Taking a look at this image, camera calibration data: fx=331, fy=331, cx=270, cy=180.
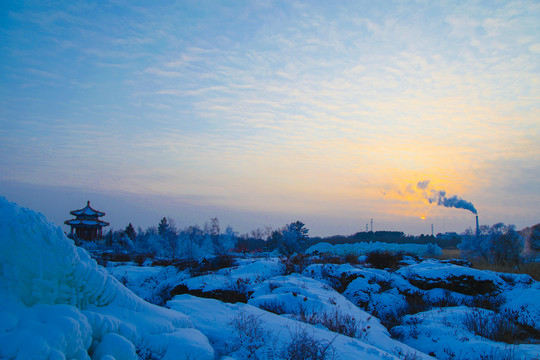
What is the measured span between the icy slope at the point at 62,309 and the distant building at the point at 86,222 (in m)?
54.1

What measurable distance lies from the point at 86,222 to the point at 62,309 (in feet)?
182

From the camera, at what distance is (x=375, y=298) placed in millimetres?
11531

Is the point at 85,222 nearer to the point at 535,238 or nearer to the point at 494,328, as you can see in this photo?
the point at 494,328

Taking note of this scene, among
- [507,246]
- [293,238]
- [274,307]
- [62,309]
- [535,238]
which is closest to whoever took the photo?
[62,309]

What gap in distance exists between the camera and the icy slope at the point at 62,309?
298cm

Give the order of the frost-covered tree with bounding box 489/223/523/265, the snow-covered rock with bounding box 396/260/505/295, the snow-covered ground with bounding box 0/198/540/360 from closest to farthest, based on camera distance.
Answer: the snow-covered ground with bounding box 0/198/540/360 → the snow-covered rock with bounding box 396/260/505/295 → the frost-covered tree with bounding box 489/223/523/265

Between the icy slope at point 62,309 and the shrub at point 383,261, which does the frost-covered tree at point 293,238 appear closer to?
the shrub at point 383,261

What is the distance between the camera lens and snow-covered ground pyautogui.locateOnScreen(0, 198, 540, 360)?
327 cm

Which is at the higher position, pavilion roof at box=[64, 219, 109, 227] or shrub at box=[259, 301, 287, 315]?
shrub at box=[259, 301, 287, 315]

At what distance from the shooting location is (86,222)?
5178cm

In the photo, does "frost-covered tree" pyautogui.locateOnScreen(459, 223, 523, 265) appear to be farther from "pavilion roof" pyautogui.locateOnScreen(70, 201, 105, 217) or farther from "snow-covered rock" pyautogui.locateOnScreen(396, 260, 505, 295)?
"pavilion roof" pyautogui.locateOnScreen(70, 201, 105, 217)

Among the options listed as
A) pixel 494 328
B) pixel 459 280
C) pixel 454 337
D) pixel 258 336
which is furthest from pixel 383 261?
pixel 258 336

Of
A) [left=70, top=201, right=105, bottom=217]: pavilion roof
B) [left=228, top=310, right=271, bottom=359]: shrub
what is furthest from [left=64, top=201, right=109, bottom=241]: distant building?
[left=228, top=310, right=271, bottom=359]: shrub

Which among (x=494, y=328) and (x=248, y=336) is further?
(x=494, y=328)
